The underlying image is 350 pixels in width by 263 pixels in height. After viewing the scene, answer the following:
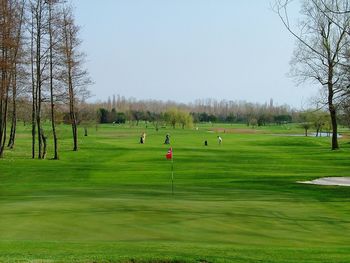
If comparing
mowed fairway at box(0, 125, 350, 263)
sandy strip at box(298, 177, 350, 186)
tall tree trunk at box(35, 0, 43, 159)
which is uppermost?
tall tree trunk at box(35, 0, 43, 159)

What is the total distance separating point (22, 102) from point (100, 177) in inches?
970

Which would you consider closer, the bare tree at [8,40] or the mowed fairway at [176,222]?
the mowed fairway at [176,222]

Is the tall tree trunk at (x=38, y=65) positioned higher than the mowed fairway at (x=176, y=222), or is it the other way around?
the tall tree trunk at (x=38, y=65)

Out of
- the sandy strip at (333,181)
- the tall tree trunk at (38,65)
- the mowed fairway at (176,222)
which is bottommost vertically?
the sandy strip at (333,181)

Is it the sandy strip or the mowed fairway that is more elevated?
the mowed fairway

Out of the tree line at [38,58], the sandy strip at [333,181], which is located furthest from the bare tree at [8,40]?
the sandy strip at [333,181]

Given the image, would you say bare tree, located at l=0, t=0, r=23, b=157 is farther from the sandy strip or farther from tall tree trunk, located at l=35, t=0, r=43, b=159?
the sandy strip

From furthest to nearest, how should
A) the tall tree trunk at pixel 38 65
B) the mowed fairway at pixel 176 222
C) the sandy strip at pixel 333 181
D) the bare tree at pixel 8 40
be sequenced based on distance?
1. the tall tree trunk at pixel 38 65
2. the bare tree at pixel 8 40
3. the sandy strip at pixel 333 181
4. the mowed fairway at pixel 176 222

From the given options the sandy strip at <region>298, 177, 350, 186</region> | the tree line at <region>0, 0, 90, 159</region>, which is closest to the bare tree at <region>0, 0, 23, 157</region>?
the tree line at <region>0, 0, 90, 159</region>

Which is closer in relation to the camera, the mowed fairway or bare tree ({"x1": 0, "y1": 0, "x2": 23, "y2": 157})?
the mowed fairway

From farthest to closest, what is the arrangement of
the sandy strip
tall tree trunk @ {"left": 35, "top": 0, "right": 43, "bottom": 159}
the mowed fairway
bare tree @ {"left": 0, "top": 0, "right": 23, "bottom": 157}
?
1. tall tree trunk @ {"left": 35, "top": 0, "right": 43, "bottom": 159}
2. bare tree @ {"left": 0, "top": 0, "right": 23, "bottom": 157}
3. the sandy strip
4. the mowed fairway

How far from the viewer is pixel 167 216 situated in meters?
16.3

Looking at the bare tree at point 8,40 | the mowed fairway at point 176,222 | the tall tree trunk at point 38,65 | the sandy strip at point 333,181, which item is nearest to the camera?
the mowed fairway at point 176,222

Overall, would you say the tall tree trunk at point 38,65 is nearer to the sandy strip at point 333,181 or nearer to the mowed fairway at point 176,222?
the mowed fairway at point 176,222
